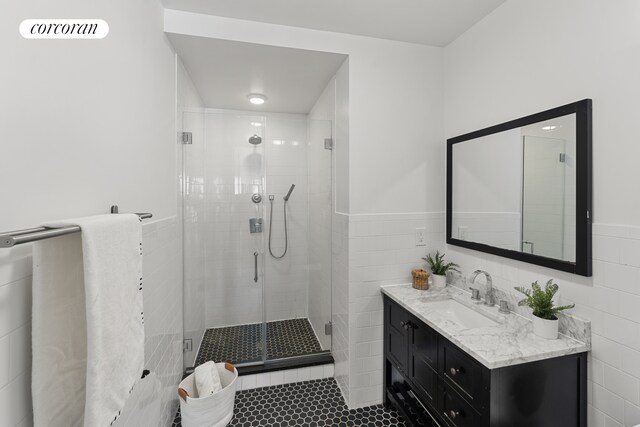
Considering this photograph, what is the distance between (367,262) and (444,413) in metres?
0.93

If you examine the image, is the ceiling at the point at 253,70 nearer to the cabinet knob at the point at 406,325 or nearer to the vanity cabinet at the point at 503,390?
the cabinet knob at the point at 406,325

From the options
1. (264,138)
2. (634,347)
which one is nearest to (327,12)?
(264,138)

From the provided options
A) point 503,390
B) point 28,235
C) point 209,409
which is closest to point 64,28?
point 28,235

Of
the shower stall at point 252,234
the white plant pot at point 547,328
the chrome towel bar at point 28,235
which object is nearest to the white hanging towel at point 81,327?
Answer: the chrome towel bar at point 28,235

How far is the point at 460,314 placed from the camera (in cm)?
175

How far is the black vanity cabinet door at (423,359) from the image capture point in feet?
4.92

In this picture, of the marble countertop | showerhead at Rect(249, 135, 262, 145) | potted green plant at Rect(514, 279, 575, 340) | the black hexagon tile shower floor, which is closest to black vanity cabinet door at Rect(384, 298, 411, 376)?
the marble countertop

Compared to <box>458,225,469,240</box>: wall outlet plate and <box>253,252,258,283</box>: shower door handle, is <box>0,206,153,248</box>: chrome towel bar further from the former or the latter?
<box>458,225,469,240</box>: wall outlet plate

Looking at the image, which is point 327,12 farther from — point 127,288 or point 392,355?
point 392,355

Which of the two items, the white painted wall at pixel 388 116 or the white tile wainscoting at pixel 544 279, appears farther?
the white painted wall at pixel 388 116

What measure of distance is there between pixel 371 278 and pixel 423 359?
1.99 feet

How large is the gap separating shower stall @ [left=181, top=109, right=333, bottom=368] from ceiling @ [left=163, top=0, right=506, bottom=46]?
0.71 metres

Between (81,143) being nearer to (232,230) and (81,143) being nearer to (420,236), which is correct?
(232,230)

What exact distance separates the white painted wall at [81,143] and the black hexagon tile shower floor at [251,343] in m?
0.58
